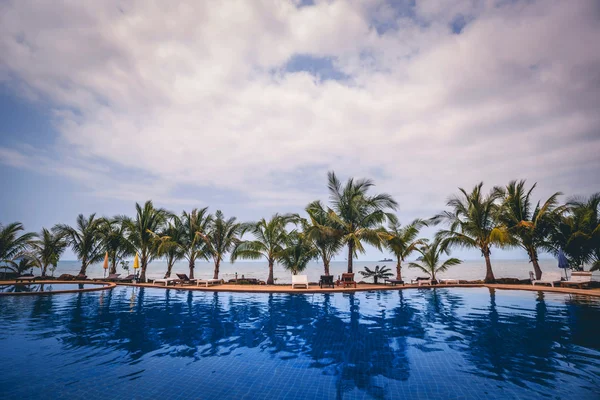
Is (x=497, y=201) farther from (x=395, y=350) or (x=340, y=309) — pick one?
(x=395, y=350)

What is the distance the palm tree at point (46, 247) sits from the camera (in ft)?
75.7

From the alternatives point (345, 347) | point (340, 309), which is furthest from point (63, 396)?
point (340, 309)

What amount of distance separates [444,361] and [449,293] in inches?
468

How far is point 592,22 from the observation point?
10133 millimetres

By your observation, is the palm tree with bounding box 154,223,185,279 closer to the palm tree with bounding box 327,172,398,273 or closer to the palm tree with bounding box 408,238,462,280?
the palm tree with bounding box 327,172,398,273

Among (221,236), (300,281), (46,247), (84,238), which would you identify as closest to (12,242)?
(46,247)

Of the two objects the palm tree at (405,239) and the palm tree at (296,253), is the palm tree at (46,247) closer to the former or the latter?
the palm tree at (296,253)

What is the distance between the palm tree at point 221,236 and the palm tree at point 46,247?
44.4ft

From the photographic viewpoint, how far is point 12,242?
70.7 feet

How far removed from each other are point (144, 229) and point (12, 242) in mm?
9936

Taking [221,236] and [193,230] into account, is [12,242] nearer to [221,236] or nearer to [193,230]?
[193,230]

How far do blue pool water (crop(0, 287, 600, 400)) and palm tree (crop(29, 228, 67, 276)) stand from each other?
13.4 m

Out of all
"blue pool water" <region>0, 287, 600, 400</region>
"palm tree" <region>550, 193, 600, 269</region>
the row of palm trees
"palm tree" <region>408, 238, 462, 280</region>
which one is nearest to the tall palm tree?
the row of palm trees

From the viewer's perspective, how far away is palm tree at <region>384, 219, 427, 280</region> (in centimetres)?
2017
